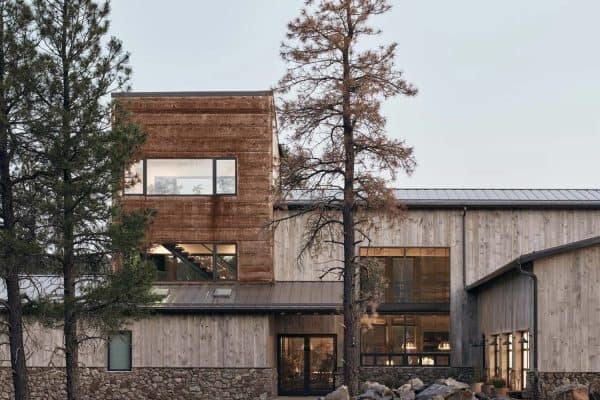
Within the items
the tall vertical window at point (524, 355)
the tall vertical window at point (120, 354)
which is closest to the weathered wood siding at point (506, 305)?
the tall vertical window at point (524, 355)

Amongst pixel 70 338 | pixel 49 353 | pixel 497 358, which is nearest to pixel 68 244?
pixel 70 338

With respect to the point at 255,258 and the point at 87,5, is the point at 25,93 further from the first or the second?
the point at 255,258

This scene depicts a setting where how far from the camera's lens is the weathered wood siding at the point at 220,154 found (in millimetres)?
30141

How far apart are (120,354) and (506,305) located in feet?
38.4

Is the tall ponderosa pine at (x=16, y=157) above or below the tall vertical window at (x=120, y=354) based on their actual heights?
above

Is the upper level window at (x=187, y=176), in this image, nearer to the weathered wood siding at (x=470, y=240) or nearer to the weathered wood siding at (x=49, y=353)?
the weathered wood siding at (x=470, y=240)

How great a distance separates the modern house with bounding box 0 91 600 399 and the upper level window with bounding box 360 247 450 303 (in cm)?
4

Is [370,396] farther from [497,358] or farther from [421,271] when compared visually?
[421,271]

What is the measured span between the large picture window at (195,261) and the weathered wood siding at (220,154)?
10.5 inches

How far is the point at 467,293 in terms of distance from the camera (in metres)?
31.8

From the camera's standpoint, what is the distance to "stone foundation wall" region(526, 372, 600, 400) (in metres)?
24.1

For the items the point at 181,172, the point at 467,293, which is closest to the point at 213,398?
the point at 181,172

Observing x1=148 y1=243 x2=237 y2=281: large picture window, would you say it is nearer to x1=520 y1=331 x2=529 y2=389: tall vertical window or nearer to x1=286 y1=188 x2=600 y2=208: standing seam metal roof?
x1=286 y1=188 x2=600 y2=208: standing seam metal roof

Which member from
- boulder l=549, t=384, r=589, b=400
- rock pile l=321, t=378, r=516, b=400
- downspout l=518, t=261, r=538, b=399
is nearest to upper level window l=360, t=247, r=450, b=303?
downspout l=518, t=261, r=538, b=399
